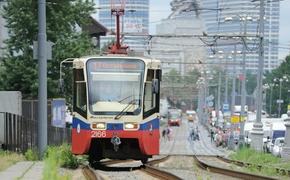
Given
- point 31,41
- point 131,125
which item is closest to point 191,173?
point 131,125

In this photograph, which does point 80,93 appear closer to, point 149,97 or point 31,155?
point 149,97

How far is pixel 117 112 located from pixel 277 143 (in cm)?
2675

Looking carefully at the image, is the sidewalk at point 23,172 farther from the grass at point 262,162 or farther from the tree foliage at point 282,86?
the tree foliage at point 282,86

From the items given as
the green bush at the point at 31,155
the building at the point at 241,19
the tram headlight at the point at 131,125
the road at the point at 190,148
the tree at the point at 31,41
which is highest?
the building at the point at 241,19

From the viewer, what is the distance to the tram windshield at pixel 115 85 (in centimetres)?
1995

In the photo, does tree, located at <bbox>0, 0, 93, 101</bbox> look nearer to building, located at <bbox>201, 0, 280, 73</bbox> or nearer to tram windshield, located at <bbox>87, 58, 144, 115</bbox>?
building, located at <bbox>201, 0, 280, 73</bbox>

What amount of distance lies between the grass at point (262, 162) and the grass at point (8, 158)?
7.69 meters

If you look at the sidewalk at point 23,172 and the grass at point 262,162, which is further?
the grass at point 262,162

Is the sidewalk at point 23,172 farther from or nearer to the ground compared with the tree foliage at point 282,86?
farther from the ground

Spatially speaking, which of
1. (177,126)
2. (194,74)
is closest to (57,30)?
(194,74)

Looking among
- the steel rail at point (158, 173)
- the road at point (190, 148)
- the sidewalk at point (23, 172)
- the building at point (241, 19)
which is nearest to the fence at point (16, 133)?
the sidewalk at point (23, 172)

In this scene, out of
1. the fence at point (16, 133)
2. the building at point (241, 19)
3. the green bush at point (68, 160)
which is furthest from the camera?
the building at point (241, 19)

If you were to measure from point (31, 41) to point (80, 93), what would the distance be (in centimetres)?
1561

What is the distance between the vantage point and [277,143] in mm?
44781
